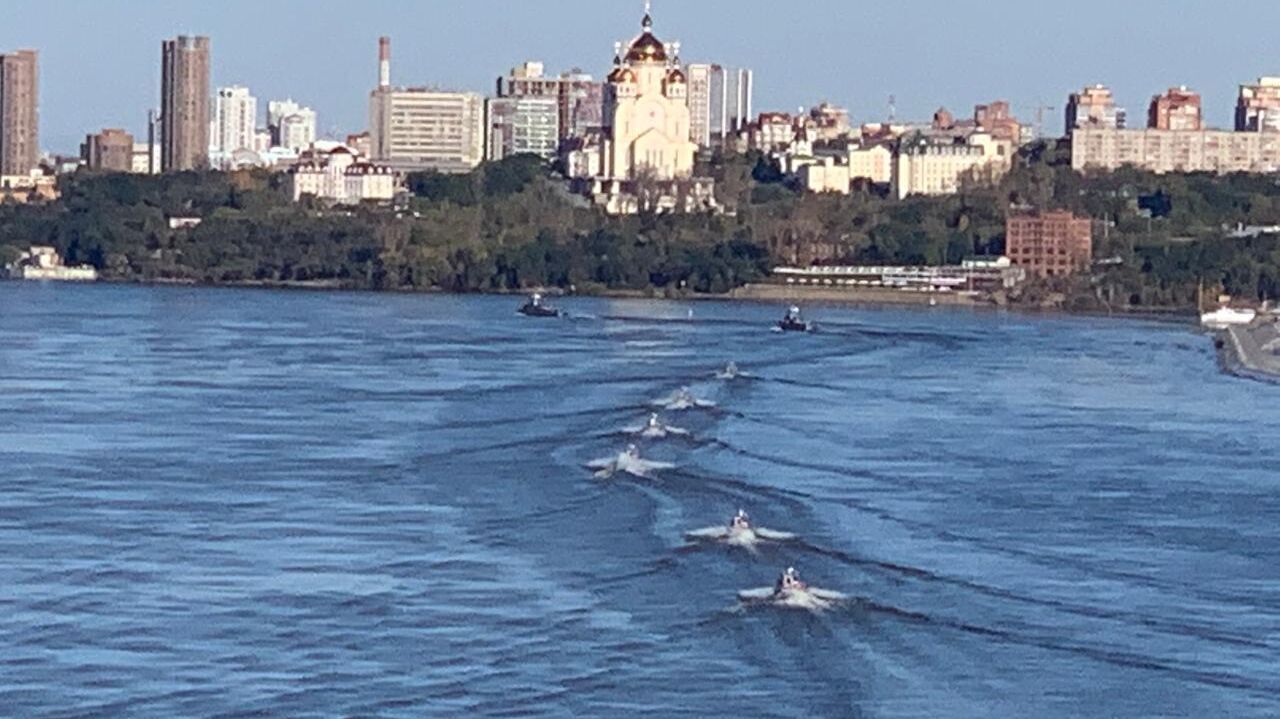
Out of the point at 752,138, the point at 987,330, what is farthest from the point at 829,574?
the point at 752,138

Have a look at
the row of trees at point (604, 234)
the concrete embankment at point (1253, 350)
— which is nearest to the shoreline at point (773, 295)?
the row of trees at point (604, 234)

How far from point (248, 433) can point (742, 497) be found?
4156mm

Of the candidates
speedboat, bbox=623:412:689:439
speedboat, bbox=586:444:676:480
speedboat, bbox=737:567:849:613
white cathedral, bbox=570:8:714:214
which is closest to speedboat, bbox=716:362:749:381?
speedboat, bbox=623:412:689:439

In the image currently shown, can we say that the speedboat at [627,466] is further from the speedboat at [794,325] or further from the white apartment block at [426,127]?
the white apartment block at [426,127]

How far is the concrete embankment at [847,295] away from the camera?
4656 cm

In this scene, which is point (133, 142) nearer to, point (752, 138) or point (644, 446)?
point (752, 138)

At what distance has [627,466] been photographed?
51.5 feet

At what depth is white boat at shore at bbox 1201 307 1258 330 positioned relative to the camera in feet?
121

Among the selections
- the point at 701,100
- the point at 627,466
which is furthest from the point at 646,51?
the point at 627,466

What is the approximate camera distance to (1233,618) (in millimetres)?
11492

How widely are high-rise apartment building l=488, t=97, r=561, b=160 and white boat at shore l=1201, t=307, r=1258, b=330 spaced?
37.0 metres

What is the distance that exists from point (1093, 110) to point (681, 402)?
182ft

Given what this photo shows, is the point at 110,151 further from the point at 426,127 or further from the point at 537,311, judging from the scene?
the point at 537,311

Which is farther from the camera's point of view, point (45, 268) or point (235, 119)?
point (235, 119)
